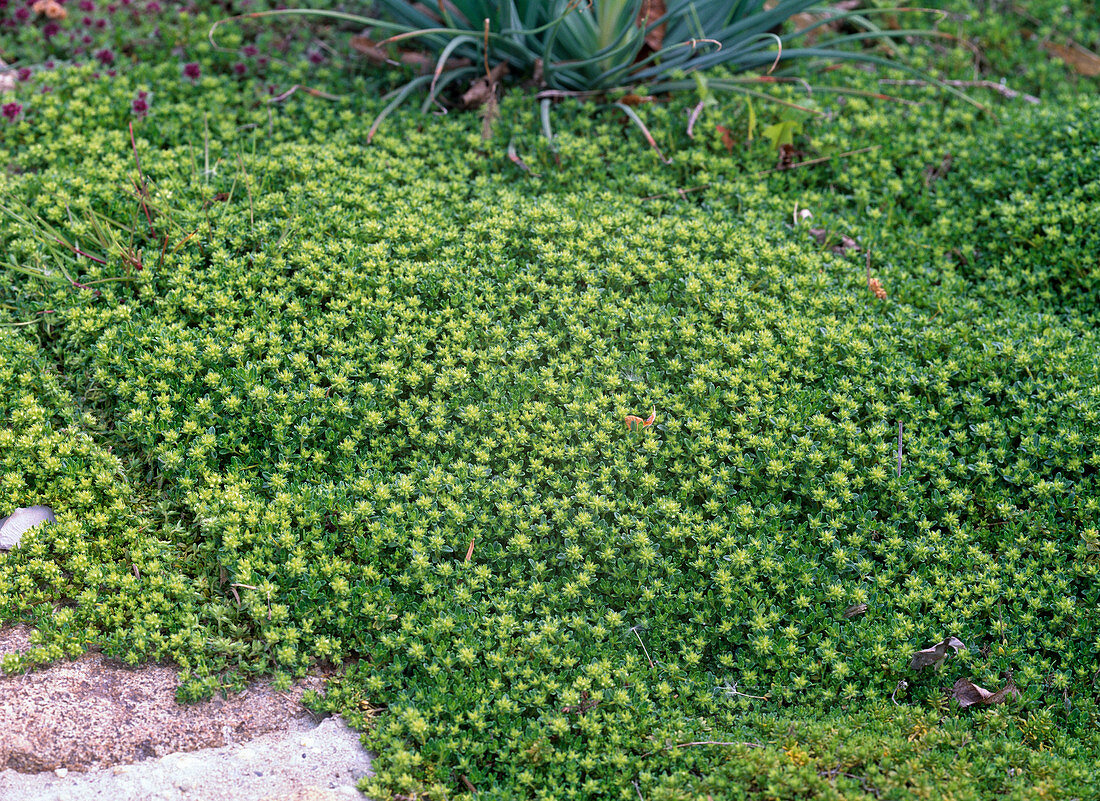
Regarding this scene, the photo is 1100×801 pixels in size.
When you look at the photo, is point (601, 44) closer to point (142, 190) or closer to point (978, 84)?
point (978, 84)

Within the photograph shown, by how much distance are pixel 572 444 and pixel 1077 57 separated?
548 centimetres

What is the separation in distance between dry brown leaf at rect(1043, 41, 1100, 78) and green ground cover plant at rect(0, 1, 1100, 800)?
171 centimetres

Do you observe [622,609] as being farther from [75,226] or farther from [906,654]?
[75,226]

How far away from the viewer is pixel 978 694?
11.3ft

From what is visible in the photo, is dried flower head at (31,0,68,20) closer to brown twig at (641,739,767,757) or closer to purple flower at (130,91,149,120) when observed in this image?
purple flower at (130,91,149,120)

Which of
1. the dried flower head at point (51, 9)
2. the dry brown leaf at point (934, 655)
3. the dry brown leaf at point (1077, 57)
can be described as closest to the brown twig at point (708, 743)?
the dry brown leaf at point (934, 655)

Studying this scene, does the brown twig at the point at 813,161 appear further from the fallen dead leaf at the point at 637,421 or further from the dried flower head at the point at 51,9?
the dried flower head at the point at 51,9

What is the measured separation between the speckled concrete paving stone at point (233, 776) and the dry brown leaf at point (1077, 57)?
6.94 meters

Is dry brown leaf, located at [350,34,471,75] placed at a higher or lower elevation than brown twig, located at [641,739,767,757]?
higher

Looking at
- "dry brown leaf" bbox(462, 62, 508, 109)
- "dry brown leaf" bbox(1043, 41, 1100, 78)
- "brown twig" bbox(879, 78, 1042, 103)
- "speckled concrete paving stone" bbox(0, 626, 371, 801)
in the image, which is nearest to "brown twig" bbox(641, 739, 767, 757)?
"speckled concrete paving stone" bbox(0, 626, 371, 801)

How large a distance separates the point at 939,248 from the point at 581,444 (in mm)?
2629

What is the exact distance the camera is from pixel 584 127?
5535 millimetres

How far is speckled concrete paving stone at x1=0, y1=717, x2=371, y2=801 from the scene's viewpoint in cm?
302

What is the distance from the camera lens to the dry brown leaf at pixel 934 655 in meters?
3.50
